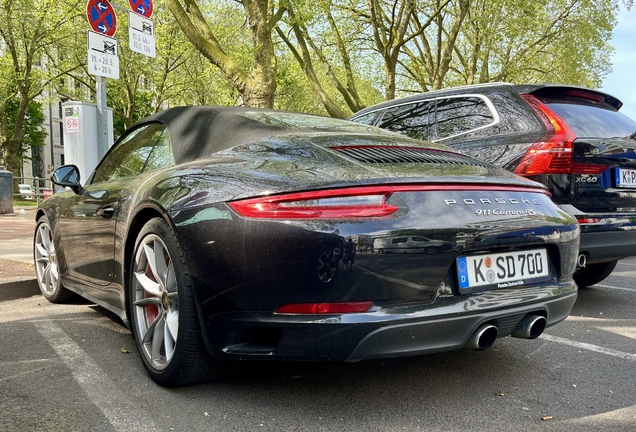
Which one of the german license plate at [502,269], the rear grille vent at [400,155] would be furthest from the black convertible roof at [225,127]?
the german license plate at [502,269]

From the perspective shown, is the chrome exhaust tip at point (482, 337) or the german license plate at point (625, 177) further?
the german license plate at point (625, 177)

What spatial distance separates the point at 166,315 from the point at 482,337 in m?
1.38

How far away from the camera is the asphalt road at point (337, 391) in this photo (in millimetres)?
2299

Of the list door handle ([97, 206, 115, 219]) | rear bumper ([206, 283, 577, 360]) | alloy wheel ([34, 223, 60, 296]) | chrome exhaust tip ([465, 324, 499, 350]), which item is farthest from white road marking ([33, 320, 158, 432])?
chrome exhaust tip ([465, 324, 499, 350])

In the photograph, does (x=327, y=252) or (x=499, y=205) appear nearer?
(x=327, y=252)

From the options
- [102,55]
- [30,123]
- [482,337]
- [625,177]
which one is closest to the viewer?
[482,337]

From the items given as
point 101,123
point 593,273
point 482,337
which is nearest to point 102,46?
point 101,123

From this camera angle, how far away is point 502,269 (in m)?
2.44

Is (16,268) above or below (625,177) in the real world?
below

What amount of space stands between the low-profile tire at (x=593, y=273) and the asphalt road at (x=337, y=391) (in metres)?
1.76

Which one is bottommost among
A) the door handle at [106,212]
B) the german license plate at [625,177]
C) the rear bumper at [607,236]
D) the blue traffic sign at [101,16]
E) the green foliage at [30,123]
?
the rear bumper at [607,236]

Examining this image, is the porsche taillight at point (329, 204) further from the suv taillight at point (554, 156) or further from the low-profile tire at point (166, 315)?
the suv taillight at point (554, 156)

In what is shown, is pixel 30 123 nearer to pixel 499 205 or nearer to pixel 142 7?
pixel 142 7

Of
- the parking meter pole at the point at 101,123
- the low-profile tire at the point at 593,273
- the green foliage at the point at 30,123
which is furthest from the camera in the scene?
the green foliage at the point at 30,123
